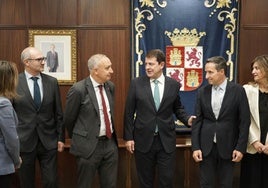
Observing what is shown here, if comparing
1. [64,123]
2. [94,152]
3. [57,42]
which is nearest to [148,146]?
[94,152]

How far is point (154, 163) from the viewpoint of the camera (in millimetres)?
3459

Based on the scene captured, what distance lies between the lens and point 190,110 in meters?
4.64

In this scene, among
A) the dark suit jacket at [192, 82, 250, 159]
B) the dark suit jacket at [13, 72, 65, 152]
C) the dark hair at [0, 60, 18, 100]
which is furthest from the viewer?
the dark suit jacket at [13, 72, 65, 152]

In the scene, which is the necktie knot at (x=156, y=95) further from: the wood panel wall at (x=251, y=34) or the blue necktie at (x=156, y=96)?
the wood panel wall at (x=251, y=34)

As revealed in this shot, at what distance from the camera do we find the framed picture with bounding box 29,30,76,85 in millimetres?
4488

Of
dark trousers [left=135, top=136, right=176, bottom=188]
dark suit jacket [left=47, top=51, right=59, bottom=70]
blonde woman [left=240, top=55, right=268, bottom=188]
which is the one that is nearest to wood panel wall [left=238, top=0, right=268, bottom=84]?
blonde woman [left=240, top=55, right=268, bottom=188]

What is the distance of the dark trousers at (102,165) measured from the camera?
10.6ft

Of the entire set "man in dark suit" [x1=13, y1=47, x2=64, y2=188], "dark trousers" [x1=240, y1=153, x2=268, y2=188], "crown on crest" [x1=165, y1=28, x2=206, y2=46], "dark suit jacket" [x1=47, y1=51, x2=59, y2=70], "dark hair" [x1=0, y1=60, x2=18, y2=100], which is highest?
"crown on crest" [x1=165, y1=28, x2=206, y2=46]

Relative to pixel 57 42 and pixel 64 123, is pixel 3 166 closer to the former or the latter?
pixel 64 123

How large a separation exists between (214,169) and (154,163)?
21.4 inches

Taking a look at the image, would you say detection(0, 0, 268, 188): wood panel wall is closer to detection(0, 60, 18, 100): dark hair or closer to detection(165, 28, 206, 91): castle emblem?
detection(165, 28, 206, 91): castle emblem

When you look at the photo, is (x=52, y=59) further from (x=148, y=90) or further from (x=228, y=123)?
(x=228, y=123)

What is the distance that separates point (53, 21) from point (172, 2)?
4.76ft

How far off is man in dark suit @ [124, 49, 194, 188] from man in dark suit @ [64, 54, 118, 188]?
0.24 m
